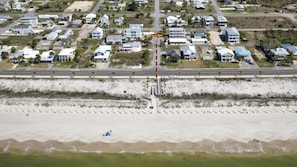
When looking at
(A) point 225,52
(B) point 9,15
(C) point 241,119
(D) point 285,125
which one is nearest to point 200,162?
(C) point 241,119

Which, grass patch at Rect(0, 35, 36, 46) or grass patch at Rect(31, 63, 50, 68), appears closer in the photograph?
grass patch at Rect(31, 63, 50, 68)

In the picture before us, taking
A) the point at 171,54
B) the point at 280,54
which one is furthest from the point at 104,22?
the point at 280,54

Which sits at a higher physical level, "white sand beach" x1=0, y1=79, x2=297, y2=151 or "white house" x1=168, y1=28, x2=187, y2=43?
"white house" x1=168, y1=28, x2=187, y2=43

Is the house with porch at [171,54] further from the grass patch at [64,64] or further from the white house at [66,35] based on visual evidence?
the white house at [66,35]

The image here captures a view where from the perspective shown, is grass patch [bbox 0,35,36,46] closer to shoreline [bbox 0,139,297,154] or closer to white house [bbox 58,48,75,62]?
white house [bbox 58,48,75,62]

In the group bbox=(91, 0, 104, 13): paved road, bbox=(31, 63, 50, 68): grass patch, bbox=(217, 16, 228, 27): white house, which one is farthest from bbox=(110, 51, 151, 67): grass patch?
bbox=(91, 0, 104, 13): paved road

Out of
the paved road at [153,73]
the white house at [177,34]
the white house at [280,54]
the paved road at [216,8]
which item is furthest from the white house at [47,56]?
the paved road at [216,8]
